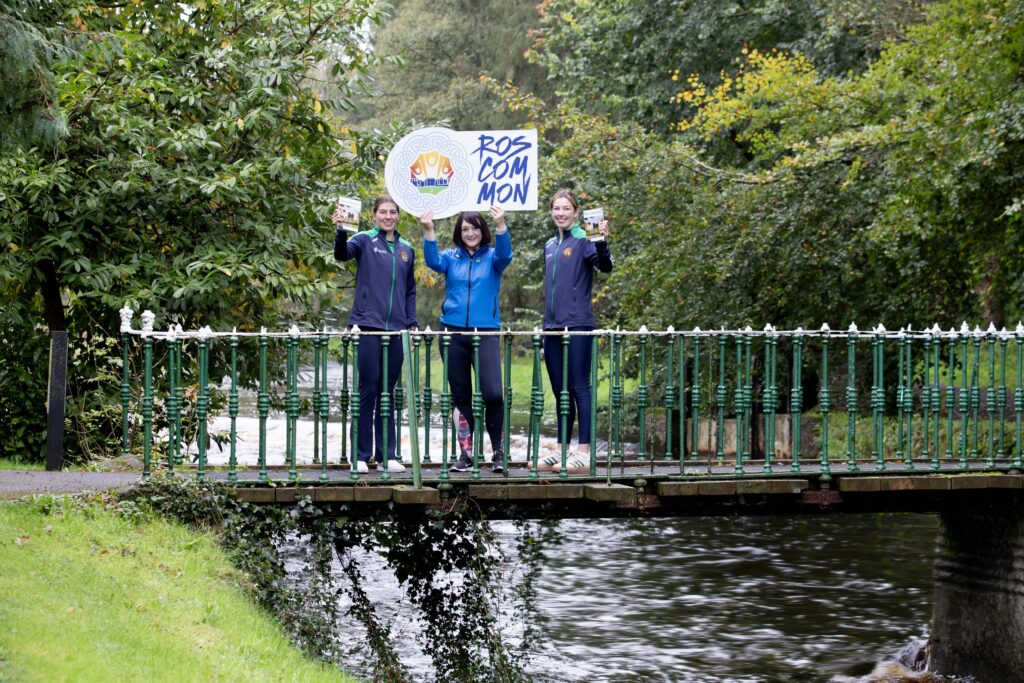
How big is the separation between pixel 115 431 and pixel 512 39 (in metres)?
30.9

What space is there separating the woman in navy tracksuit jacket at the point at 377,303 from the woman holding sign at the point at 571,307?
42.9 inches

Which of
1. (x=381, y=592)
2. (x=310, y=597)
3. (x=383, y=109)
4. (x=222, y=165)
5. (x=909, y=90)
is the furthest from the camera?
(x=383, y=109)

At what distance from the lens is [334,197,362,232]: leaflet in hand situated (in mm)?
10102

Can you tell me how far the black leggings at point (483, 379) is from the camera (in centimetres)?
1048

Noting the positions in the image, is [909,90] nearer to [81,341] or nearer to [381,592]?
[381,592]

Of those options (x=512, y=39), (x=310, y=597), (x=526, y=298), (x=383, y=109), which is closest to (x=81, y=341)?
(x=310, y=597)

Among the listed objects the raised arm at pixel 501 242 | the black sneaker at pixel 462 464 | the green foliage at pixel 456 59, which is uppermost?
the green foliage at pixel 456 59

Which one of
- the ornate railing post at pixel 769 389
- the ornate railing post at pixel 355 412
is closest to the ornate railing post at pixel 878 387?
the ornate railing post at pixel 769 389

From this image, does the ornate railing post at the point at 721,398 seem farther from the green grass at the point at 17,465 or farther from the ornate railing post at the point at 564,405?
the green grass at the point at 17,465

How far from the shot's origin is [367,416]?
34.9 feet

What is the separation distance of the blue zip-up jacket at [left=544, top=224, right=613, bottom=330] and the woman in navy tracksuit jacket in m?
1.08

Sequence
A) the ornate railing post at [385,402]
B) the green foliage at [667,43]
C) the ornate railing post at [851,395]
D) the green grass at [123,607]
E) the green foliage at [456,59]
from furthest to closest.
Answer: the green foliage at [456,59]
the green foliage at [667,43]
the ornate railing post at [851,395]
the ornate railing post at [385,402]
the green grass at [123,607]

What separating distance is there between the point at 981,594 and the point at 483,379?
5.52 meters

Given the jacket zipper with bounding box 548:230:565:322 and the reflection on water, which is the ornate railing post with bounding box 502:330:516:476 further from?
the reflection on water
